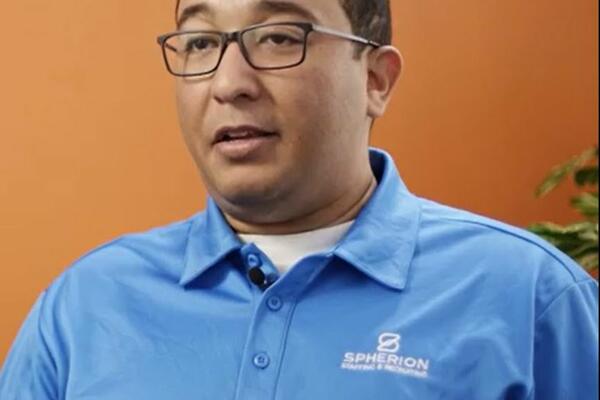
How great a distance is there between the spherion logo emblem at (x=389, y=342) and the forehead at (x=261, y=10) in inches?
14.9

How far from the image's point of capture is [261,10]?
118 cm

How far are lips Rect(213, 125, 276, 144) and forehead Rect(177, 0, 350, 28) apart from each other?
0.13m

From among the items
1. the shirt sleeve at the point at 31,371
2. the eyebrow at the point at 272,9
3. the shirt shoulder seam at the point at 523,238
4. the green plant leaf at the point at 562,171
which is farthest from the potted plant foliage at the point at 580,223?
the shirt sleeve at the point at 31,371

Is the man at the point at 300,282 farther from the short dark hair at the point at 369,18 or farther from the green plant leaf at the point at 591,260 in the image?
the green plant leaf at the point at 591,260

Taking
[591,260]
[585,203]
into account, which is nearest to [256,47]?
[591,260]

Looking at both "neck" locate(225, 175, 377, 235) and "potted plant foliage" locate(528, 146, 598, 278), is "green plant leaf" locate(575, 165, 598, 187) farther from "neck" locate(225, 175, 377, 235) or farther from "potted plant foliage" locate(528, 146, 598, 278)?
"neck" locate(225, 175, 377, 235)

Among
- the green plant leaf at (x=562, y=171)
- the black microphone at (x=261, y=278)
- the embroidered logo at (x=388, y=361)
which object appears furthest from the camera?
the green plant leaf at (x=562, y=171)

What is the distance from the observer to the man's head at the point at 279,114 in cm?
115

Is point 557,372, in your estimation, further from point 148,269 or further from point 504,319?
point 148,269

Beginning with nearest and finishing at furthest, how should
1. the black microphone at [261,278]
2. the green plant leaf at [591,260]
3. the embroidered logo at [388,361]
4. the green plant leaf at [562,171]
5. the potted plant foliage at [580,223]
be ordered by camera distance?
the green plant leaf at [591,260] → the embroidered logo at [388,361] → the black microphone at [261,278] → the potted plant foliage at [580,223] → the green plant leaf at [562,171]

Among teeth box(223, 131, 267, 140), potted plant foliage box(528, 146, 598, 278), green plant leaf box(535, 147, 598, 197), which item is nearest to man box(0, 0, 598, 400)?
teeth box(223, 131, 267, 140)

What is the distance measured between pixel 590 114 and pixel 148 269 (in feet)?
5.37

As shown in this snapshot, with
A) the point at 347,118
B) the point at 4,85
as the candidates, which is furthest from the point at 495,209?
the point at 347,118

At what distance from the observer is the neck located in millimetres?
1266
